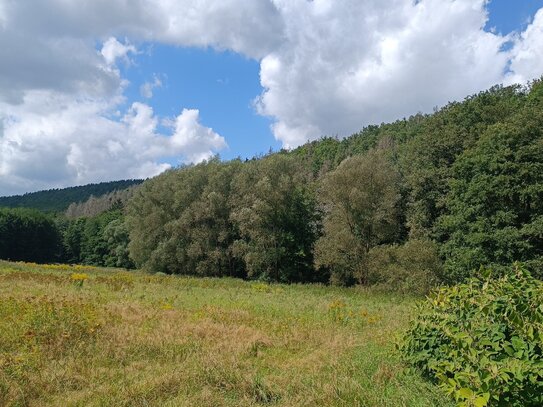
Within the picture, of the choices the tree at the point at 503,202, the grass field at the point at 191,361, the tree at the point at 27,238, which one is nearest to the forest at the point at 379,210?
the tree at the point at 503,202

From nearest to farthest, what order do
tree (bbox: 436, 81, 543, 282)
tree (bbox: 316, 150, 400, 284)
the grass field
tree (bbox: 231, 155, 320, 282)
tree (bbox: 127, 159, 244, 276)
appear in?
the grass field
tree (bbox: 436, 81, 543, 282)
tree (bbox: 316, 150, 400, 284)
tree (bbox: 231, 155, 320, 282)
tree (bbox: 127, 159, 244, 276)

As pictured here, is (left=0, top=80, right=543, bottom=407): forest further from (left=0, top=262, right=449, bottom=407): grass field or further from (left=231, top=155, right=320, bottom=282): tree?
(left=231, top=155, right=320, bottom=282): tree

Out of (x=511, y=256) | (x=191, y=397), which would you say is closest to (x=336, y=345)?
(x=191, y=397)

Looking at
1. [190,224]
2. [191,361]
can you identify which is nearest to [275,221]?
[190,224]

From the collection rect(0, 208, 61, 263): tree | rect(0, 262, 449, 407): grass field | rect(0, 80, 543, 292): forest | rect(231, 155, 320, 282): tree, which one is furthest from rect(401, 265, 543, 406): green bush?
rect(0, 208, 61, 263): tree

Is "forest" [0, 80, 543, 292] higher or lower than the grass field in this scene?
higher

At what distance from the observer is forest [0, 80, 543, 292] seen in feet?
80.3

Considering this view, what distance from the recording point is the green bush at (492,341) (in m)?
3.79

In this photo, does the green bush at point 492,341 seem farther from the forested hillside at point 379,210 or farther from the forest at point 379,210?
the forest at point 379,210

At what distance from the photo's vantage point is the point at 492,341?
4363 mm

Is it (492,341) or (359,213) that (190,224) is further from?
(492,341)

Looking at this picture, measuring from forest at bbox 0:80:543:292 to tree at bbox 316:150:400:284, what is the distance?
0.32ft

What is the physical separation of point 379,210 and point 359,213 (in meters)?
1.68

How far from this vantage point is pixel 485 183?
2478 cm
